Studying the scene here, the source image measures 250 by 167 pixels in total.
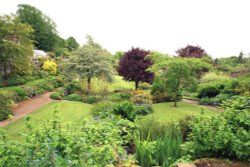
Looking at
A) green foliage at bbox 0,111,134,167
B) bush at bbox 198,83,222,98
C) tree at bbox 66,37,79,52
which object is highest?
tree at bbox 66,37,79,52

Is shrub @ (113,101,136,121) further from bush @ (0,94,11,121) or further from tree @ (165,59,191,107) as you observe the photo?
bush @ (0,94,11,121)

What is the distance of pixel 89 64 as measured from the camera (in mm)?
16875

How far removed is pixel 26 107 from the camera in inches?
582

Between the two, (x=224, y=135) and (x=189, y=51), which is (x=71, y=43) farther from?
(x=224, y=135)

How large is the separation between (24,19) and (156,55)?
97.5 ft

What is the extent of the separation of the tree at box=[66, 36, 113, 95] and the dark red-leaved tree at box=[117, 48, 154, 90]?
122 cm

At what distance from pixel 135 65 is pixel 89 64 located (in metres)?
3.25

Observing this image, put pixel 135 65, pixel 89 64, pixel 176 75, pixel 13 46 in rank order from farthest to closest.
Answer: pixel 13 46, pixel 135 65, pixel 89 64, pixel 176 75

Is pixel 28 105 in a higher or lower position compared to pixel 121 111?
lower

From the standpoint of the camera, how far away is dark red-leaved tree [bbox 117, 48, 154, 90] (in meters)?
17.9

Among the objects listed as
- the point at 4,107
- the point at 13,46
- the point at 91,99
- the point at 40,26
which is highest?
the point at 40,26

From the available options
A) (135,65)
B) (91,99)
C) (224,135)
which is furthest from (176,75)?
(224,135)

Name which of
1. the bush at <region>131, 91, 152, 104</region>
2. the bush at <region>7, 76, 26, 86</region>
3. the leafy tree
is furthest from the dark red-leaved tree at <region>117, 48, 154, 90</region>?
the leafy tree

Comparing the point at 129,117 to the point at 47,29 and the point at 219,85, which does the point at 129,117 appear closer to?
the point at 219,85
